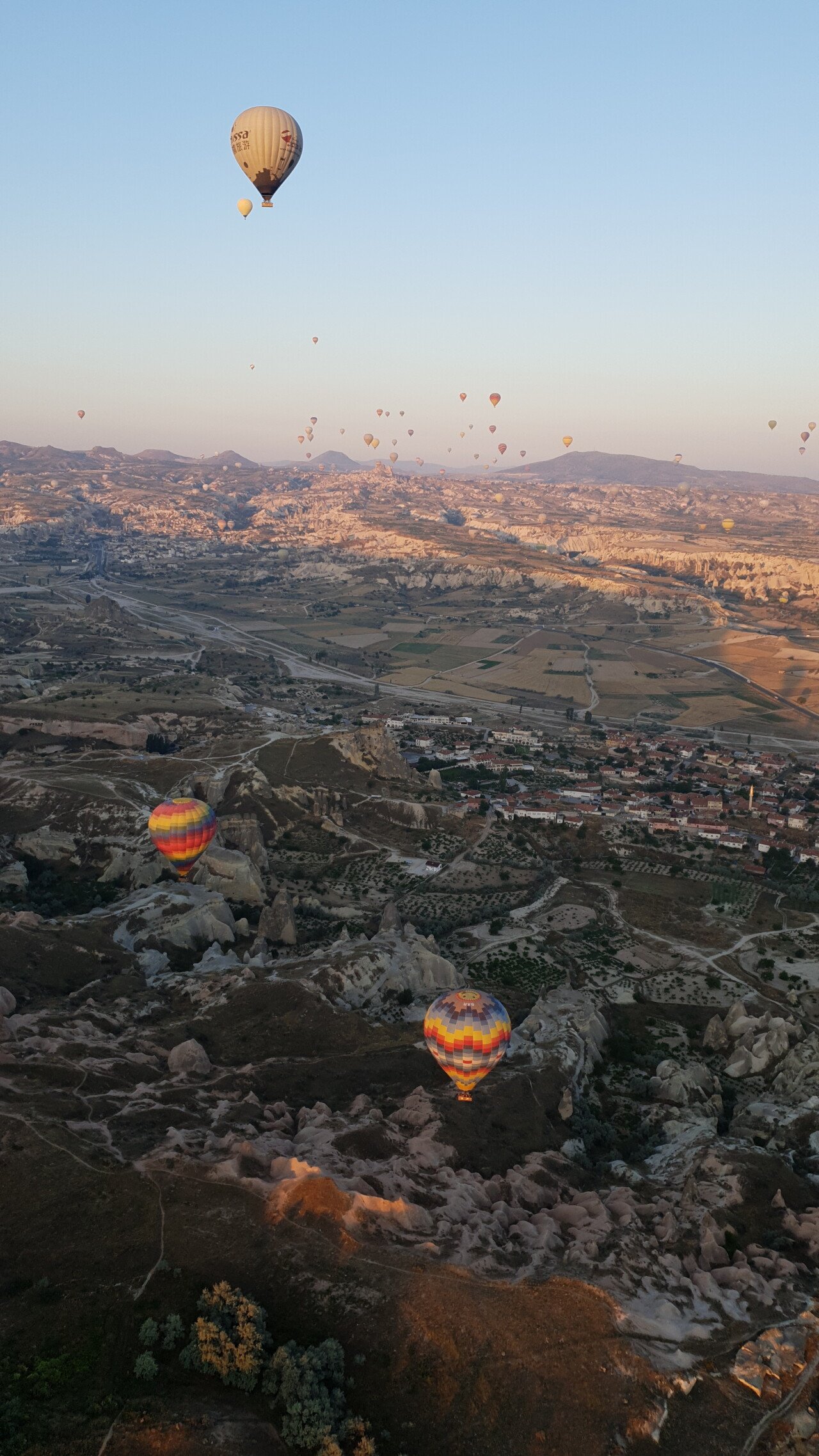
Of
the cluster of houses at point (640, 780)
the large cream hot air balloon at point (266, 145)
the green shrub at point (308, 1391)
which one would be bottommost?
the cluster of houses at point (640, 780)

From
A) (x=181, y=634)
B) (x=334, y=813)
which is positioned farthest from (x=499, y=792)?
(x=181, y=634)

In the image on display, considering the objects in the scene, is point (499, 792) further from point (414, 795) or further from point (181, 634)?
point (181, 634)

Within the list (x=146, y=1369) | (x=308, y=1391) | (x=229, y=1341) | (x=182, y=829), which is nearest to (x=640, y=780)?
(x=182, y=829)

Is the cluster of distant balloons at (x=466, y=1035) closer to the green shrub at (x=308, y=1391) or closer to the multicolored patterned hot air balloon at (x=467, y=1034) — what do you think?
the multicolored patterned hot air balloon at (x=467, y=1034)

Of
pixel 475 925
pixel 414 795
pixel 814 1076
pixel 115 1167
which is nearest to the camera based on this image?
pixel 115 1167

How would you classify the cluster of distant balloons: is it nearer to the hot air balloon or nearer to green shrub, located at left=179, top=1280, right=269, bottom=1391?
green shrub, located at left=179, top=1280, right=269, bottom=1391

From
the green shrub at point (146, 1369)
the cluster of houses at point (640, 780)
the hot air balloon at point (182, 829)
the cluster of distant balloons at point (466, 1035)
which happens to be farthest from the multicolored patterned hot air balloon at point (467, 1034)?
the cluster of houses at point (640, 780)

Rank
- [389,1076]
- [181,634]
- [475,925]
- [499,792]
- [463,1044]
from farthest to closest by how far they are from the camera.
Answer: [181,634], [499,792], [475,925], [389,1076], [463,1044]
